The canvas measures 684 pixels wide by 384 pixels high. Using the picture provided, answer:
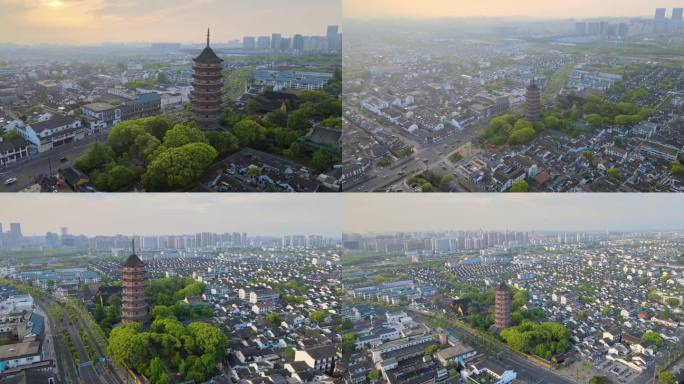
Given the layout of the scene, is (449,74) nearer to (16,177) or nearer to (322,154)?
(322,154)

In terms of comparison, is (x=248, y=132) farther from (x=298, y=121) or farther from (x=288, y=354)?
(x=288, y=354)

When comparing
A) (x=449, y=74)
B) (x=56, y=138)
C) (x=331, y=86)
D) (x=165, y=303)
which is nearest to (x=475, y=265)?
(x=449, y=74)

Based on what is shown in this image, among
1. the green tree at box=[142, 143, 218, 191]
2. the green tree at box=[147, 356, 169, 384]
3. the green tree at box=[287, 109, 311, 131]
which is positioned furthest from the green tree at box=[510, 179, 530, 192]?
the green tree at box=[147, 356, 169, 384]

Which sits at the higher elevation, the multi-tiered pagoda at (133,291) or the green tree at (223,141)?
the green tree at (223,141)

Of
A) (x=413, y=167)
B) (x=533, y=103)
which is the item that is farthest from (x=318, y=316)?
(x=533, y=103)

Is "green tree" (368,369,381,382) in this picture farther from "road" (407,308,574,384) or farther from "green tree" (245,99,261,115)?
"green tree" (245,99,261,115)

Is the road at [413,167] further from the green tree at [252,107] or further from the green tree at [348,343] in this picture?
the green tree at [348,343]

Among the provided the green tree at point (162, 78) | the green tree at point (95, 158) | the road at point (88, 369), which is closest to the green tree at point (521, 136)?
the green tree at point (162, 78)
